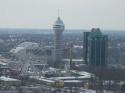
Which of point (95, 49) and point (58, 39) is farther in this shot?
point (58, 39)

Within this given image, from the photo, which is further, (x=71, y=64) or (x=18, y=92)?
(x=71, y=64)

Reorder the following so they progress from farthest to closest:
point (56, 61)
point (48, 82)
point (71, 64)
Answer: point (56, 61) → point (71, 64) → point (48, 82)

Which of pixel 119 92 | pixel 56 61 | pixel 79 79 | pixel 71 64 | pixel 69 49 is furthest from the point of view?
pixel 69 49

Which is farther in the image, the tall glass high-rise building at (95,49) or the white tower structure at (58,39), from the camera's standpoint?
the white tower structure at (58,39)

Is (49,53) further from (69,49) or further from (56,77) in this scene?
(56,77)

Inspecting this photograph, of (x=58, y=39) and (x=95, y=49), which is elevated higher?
(x=58, y=39)

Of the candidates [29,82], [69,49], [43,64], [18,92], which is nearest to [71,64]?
[43,64]

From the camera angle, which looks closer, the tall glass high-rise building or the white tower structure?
the tall glass high-rise building
